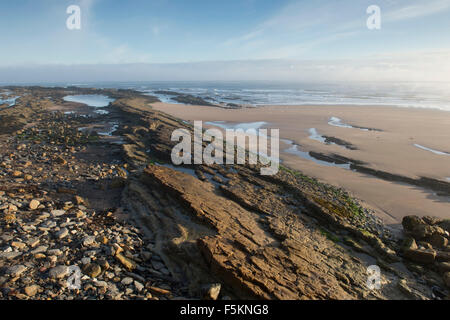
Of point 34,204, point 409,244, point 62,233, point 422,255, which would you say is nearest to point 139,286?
point 62,233

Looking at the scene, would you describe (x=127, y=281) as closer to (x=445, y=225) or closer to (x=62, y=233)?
(x=62, y=233)

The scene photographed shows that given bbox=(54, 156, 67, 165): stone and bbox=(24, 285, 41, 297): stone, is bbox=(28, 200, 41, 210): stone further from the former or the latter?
bbox=(54, 156, 67, 165): stone

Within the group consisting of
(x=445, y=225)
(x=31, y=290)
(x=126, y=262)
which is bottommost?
(x=445, y=225)

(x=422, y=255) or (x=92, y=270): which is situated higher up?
(x=92, y=270)

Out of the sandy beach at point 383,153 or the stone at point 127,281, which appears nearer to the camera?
the stone at point 127,281

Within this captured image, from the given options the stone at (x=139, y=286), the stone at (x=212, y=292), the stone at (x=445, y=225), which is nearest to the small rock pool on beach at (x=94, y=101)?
the stone at (x=139, y=286)

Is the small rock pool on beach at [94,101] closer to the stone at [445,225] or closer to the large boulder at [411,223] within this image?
the large boulder at [411,223]

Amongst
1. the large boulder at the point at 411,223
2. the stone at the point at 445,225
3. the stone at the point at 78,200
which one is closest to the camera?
the stone at the point at 78,200
